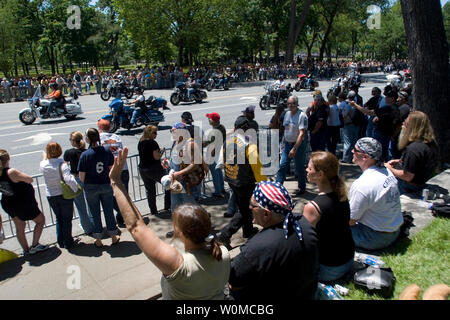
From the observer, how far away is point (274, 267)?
105 inches

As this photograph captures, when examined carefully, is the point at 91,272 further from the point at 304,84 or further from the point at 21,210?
the point at 304,84

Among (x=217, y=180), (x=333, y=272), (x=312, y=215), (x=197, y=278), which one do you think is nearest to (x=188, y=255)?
(x=197, y=278)

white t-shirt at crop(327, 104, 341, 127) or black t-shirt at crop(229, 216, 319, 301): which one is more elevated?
white t-shirt at crop(327, 104, 341, 127)

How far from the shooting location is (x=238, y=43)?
5041 cm

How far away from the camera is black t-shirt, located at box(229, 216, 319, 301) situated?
2668 mm

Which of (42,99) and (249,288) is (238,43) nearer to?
(42,99)

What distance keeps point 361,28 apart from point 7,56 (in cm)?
5148

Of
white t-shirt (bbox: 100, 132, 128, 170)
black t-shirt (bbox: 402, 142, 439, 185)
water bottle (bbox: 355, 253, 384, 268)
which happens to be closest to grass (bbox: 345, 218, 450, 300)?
water bottle (bbox: 355, 253, 384, 268)

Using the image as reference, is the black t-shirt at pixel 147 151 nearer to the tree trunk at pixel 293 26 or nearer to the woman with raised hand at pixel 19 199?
the woman with raised hand at pixel 19 199

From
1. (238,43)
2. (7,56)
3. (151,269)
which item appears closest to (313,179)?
(151,269)

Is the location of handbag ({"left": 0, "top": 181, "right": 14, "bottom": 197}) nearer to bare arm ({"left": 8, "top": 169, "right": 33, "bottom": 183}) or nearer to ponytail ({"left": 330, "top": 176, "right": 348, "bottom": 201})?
bare arm ({"left": 8, "top": 169, "right": 33, "bottom": 183})

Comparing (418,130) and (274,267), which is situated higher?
(418,130)

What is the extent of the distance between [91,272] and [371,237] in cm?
343

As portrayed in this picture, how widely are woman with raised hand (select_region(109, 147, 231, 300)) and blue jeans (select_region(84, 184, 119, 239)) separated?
287cm
